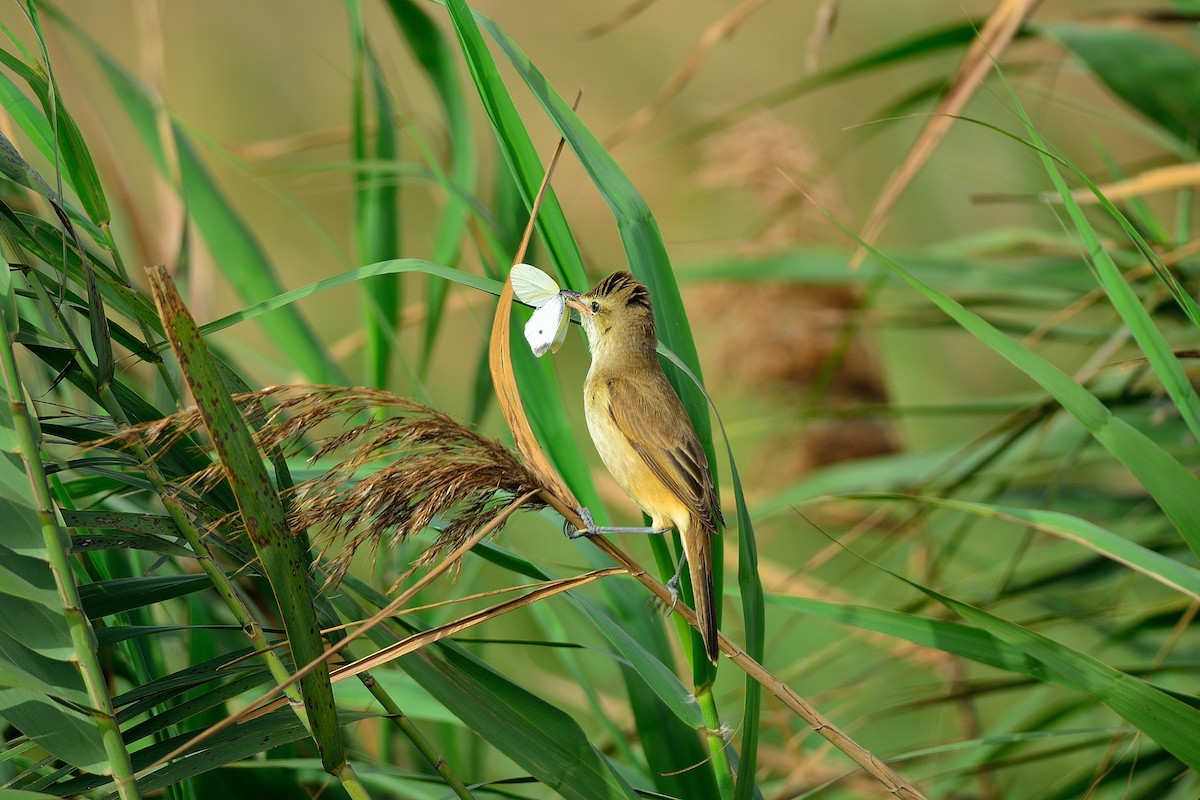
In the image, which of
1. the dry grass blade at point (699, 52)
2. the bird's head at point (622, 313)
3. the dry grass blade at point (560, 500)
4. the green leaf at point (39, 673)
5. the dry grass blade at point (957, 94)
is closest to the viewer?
the green leaf at point (39, 673)

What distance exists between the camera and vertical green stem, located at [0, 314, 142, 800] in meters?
0.78

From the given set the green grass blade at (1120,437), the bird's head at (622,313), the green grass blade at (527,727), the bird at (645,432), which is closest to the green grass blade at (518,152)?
the bird at (645,432)

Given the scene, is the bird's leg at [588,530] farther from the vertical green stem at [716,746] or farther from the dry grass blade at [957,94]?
the dry grass blade at [957,94]

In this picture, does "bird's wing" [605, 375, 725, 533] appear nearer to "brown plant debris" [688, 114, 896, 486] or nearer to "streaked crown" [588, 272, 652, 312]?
"streaked crown" [588, 272, 652, 312]

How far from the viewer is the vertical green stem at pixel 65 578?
777mm

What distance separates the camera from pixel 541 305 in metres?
1.27

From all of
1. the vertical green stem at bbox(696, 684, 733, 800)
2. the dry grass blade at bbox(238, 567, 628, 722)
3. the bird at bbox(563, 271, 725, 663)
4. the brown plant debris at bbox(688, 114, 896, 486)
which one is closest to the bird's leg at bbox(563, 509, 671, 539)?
the bird at bbox(563, 271, 725, 663)

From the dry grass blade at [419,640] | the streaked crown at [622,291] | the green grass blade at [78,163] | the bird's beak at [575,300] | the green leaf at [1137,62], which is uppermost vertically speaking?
the green leaf at [1137,62]

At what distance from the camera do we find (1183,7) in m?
1.75

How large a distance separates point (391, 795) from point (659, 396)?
3.17 ft

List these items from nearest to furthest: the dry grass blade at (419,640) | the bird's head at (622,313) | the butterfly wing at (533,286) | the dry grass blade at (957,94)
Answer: the dry grass blade at (419,640)
the butterfly wing at (533,286)
the bird's head at (622,313)
the dry grass blade at (957,94)

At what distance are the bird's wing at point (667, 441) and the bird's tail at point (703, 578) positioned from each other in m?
0.02

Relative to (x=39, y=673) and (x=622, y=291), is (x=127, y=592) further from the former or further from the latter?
(x=622, y=291)

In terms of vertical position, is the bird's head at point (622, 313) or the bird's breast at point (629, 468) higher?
the bird's head at point (622, 313)
